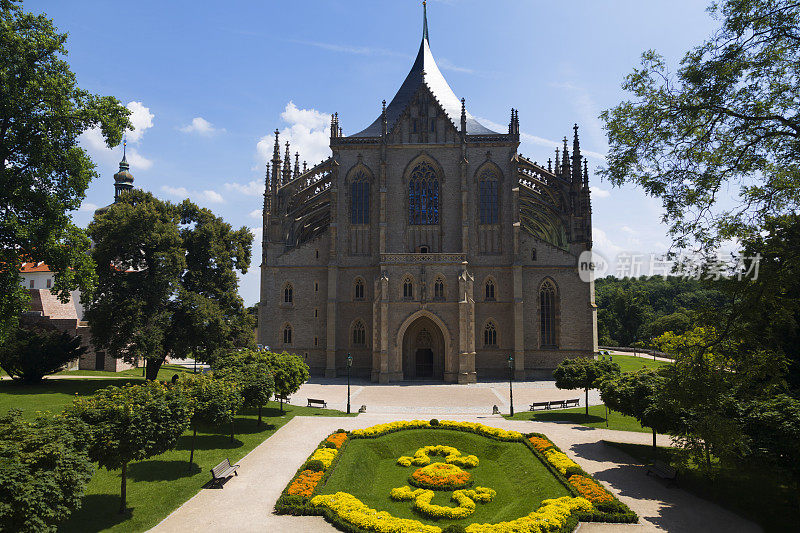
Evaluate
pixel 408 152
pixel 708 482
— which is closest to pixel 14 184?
pixel 708 482

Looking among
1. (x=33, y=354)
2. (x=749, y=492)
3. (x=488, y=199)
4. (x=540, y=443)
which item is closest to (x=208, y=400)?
(x=540, y=443)

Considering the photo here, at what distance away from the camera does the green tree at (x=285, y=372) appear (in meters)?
25.6

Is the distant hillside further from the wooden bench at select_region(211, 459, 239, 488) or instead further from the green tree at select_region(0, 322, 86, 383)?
the green tree at select_region(0, 322, 86, 383)

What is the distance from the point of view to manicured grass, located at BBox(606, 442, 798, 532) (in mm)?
14539

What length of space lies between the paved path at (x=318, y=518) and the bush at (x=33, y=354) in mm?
21823

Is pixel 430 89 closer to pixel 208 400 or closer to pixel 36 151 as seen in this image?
pixel 36 151

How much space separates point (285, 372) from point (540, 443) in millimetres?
13731

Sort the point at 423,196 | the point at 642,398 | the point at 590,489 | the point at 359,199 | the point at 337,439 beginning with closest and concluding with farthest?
the point at 590,489, the point at 642,398, the point at 337,439, the point at 423,196, the point at 359,199

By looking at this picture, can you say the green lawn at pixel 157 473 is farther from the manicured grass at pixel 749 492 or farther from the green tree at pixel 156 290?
the manicured grass at pixel 749 492

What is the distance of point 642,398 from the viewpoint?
20.6 metres

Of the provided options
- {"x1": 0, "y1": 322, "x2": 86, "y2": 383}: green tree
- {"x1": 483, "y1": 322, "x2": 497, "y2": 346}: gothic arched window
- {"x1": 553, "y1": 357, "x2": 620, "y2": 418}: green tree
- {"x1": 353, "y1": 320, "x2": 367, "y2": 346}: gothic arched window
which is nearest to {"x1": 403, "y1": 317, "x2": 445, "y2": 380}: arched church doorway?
{"x1": 353, "y1": 320, "x2": 367, "y2": 346}: gothic arched window

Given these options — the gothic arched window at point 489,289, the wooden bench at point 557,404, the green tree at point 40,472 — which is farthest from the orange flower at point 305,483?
the gothic arched window at point 489,289

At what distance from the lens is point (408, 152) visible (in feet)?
155

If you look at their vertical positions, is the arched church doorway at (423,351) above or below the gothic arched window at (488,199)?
below
